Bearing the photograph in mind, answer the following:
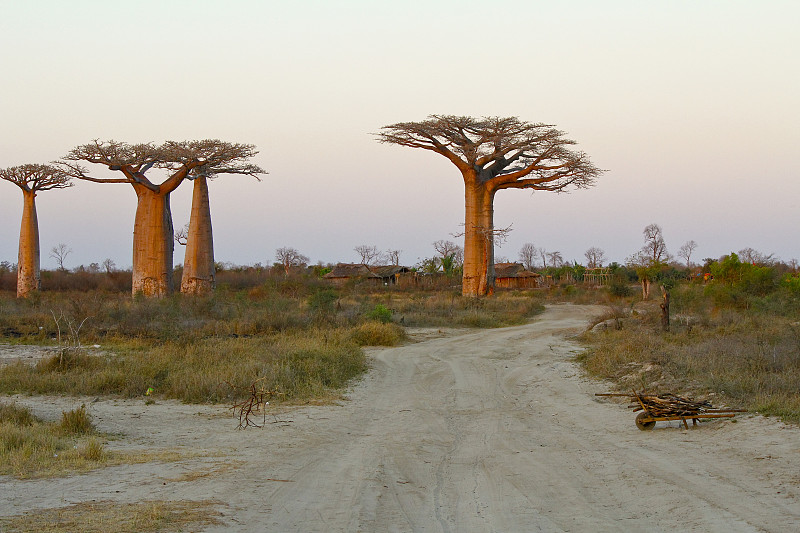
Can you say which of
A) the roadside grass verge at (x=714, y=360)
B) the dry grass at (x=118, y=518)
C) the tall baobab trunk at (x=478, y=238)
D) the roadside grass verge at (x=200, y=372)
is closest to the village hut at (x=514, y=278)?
the tall baobab trunk at (x=478, y=238)

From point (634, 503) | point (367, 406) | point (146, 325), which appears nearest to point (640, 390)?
point (367, 406)

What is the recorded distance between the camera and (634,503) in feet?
13.2

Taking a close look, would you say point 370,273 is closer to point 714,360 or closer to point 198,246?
point 198,246

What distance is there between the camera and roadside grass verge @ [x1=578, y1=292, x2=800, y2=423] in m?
6.43

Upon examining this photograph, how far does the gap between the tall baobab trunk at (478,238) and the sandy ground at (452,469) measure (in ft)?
52.5

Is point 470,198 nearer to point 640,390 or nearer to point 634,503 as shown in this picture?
point 640,390

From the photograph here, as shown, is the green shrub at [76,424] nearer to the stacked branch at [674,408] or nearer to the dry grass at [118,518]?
the dry grass at [118,518]

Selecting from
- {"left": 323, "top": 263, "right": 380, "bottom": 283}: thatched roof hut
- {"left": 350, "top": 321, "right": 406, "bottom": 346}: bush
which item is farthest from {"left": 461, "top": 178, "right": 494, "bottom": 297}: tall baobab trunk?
{"left": 323, "top": 263, "right": 380, "bottom": 283}: thatched roof hut

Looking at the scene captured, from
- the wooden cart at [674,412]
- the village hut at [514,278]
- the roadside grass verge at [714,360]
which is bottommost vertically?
the wooden cart at [674,412]

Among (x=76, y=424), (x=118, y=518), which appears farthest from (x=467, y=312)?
(x=118, y=518)

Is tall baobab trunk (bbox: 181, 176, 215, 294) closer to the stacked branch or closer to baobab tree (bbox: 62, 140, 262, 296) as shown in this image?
baobab tree (bbox: 62, 140, 262, 296)

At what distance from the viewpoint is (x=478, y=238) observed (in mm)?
24016

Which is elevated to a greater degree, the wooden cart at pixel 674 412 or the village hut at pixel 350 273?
the village hut at pixel 350 273

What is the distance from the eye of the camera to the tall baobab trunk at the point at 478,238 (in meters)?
24.0
